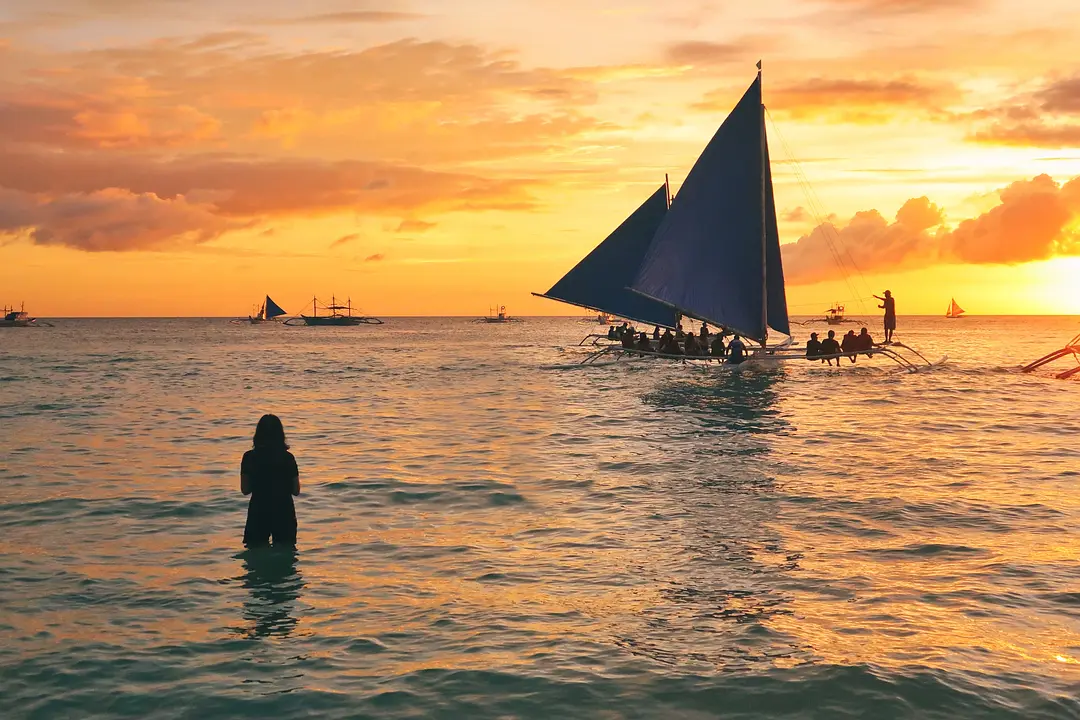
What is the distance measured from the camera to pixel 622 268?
63.6m

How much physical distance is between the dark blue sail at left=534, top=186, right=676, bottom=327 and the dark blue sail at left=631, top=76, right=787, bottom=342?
1462 centimetres

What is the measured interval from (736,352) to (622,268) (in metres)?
17.3

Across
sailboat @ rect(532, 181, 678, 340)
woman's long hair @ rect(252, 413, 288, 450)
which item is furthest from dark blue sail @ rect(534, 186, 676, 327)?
woman's long hair @ rect(252, 413, 288, 450)

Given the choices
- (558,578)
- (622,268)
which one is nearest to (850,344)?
(622,268)

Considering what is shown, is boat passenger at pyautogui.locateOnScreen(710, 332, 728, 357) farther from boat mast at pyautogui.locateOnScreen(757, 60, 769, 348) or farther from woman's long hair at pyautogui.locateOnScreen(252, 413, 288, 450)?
woman's long hair at pyautogui.locateOnScreen(252, 413, 288, 450)

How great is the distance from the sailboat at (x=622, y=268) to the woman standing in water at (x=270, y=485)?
4937cm

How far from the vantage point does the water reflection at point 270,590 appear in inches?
404

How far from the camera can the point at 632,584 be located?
11.7 meters

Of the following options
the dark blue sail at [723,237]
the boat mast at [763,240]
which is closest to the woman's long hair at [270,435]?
the dark blue sail at [723,237]

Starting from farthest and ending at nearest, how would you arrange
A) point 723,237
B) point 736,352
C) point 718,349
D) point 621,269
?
point 621,269 < point 718,349 < point 736,352 < point 723,237

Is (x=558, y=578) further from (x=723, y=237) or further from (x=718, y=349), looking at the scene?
(x=718, y=349)

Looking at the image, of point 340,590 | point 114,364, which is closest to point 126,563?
point 340,590

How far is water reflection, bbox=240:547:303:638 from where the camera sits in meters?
10.2

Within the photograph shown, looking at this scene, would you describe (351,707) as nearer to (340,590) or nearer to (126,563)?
(340,590)
